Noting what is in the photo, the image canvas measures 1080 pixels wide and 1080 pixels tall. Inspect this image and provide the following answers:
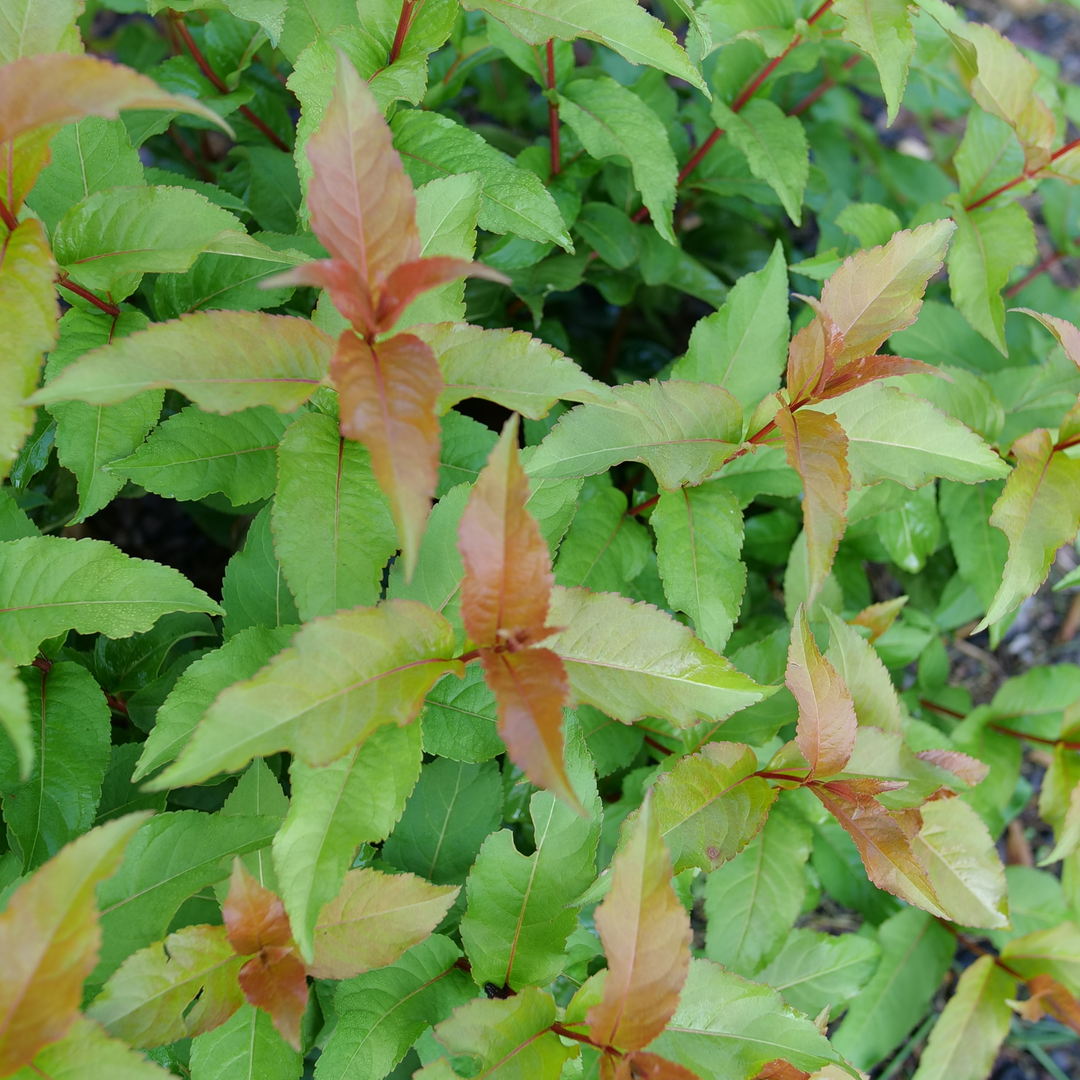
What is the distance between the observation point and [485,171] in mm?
1279

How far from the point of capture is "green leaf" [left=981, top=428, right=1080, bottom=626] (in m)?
1.25

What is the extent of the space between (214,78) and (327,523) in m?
1.10

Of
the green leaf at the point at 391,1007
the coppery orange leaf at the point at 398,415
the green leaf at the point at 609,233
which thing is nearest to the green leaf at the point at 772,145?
the green leaf at the point at 609,233

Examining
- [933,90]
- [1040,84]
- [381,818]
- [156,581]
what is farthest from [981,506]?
[156,581]

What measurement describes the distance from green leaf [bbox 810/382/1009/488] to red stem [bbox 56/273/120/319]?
1.04 m

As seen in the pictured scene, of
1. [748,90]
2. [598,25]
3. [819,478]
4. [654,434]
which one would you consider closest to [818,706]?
[819,478]

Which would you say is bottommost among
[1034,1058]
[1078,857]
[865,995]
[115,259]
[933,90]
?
[1034,1058]

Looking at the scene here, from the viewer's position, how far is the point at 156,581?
3.51 feet

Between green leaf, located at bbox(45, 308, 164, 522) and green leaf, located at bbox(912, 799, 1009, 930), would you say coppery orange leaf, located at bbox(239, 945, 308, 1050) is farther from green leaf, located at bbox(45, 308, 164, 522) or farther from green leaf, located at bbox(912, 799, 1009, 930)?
green leaf, located at bbox(912, 799, 1009, 930)

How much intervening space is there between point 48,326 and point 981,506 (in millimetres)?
1655

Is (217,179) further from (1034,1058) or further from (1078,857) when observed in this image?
(1034,1058)

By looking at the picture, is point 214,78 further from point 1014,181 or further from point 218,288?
point 1014,181

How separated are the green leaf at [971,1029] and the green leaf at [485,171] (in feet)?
5.29

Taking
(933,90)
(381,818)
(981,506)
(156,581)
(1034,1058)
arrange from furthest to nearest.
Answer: (1034,1058) → (933,90) → (981,506) → (156,581) → (381,818)
